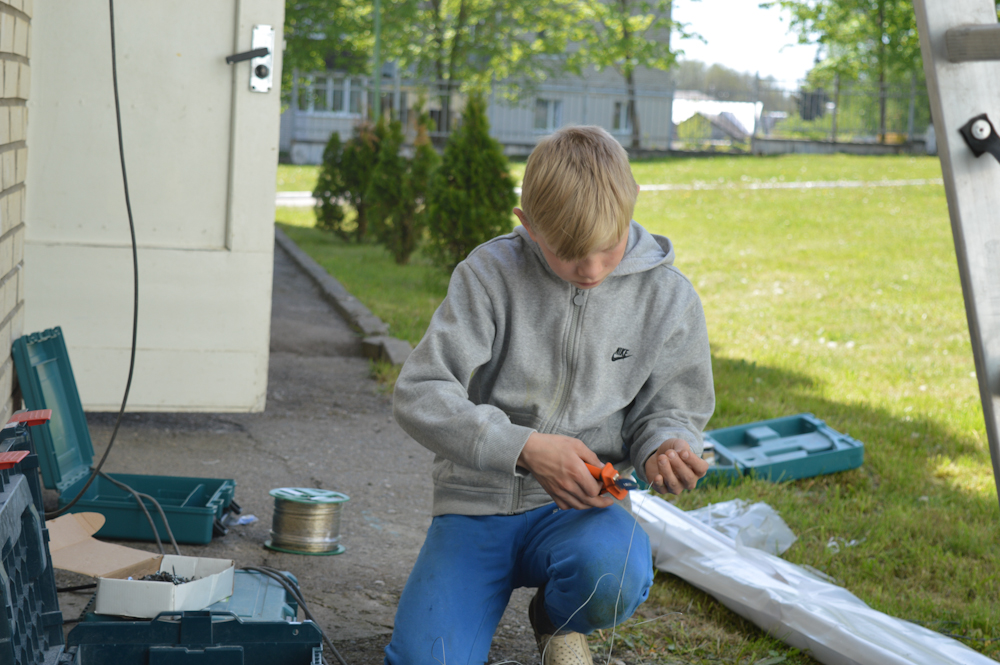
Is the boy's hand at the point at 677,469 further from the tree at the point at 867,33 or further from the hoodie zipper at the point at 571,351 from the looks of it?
the tree at the point at 867,33

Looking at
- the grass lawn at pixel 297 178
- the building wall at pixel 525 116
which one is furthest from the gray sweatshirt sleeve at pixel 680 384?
the building wall at pixel 525 116

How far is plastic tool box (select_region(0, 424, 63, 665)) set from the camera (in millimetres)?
1527

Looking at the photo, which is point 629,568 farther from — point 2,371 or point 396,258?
point 396,258

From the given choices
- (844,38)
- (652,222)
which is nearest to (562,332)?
(652,222)

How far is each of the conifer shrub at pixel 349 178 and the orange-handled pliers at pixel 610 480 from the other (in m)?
10.5

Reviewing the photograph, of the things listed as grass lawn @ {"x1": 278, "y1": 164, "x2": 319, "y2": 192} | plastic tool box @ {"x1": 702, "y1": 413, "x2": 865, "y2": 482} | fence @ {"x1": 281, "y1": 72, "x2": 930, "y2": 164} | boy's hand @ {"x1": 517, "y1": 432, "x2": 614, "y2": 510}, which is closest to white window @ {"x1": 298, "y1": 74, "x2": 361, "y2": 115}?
fence @ {"x1": 281, "y1": 72, "x2": 930, "y2": 164}

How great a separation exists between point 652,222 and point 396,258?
573 cm

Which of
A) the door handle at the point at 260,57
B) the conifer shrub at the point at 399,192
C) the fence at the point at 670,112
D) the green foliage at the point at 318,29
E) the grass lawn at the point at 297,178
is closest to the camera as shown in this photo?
the door handle at the point at 260,57

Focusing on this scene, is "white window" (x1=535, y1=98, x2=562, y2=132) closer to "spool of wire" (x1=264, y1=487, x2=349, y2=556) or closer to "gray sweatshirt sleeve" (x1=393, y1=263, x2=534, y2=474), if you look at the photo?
"spool of wire" (x1=264, y1=487, x2=349, y2=556)

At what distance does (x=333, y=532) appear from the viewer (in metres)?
2.94

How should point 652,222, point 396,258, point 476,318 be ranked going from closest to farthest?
point 476,318
point 396,258
point 652,222

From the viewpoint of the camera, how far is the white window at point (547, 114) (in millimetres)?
33438

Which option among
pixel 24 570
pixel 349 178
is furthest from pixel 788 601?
pixel 349 178

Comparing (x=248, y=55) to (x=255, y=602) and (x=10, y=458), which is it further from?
(x=10, y=458)
